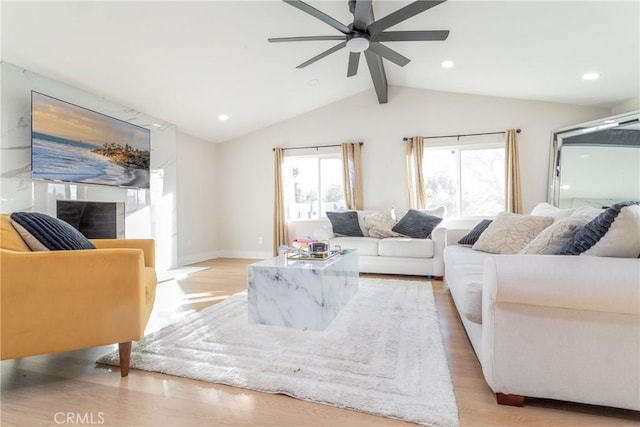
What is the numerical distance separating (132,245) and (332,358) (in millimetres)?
1622

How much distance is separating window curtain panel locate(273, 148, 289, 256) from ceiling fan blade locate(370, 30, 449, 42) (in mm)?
3048

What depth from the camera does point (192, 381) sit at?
4.79ft

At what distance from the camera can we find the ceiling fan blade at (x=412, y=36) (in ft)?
7.83

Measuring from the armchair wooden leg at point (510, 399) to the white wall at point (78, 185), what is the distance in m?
3.86

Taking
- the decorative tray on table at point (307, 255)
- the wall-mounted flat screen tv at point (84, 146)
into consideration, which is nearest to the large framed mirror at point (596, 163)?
the decorative tray on table at point (307, 255)

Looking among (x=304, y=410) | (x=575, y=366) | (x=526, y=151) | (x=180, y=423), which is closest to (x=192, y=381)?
(x=180, y=423)

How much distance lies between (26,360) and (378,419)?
1.98 metres

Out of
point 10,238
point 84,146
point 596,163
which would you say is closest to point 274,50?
point 84,146

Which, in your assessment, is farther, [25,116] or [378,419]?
[25,116]

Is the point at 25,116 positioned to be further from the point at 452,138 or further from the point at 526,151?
the point at 526,151

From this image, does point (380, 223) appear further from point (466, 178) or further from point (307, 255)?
point (307, 255)

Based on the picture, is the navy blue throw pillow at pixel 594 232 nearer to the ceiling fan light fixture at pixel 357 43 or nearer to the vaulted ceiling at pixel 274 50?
the ceiling fan light fixture at pixel 357 43

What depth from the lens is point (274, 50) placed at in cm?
335

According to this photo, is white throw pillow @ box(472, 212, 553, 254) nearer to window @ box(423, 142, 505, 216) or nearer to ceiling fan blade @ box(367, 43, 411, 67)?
ceiling fan blade @ box(367, 43, 411, 67)
